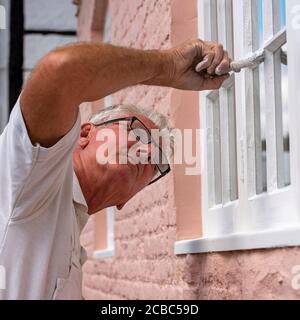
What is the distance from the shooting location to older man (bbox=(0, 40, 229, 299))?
A: 4.05 ft

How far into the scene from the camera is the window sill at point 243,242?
1410mm

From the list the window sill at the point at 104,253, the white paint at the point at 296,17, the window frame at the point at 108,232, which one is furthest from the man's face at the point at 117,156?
the window frame at the point at 108,232

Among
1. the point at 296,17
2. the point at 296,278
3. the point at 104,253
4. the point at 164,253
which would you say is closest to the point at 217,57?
the point at 296,17

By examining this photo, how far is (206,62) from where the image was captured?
1.61 m

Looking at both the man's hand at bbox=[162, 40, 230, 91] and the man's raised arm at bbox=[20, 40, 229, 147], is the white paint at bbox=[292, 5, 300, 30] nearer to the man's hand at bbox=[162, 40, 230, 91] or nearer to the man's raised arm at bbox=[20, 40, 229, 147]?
the man's hand at bbox=[162, 40, 230, 91]

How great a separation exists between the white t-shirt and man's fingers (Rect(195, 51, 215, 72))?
1.35 ft

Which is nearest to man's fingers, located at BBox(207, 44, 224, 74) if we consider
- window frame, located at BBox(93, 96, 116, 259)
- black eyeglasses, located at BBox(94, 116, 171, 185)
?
black eyeglasses, located at BBox(94, 116, 171, 185)

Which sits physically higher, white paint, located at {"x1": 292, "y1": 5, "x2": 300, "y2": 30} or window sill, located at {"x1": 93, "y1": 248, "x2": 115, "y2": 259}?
white paint, located at {"x1": 292, "y1": 5, "x2": 300, "y2": 30}

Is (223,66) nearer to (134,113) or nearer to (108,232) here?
(134,113)

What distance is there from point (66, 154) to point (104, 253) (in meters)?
3.12

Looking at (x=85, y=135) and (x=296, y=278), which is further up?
(x=85, y=135)

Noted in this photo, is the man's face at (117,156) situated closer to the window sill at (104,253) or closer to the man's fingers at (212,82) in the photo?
the man's fingers at (212,82)
